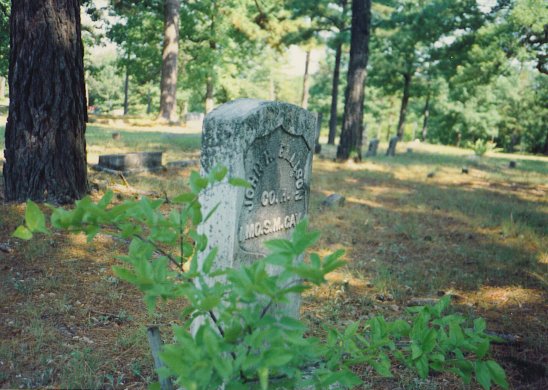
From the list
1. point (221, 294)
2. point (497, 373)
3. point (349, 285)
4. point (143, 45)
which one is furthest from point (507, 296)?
point (143, 45)

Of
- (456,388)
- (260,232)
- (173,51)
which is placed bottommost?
(456,388)

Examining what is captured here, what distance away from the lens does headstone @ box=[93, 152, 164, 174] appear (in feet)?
26.6

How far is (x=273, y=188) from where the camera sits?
3.17m

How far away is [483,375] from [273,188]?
185cm

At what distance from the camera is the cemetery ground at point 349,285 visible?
9.95ft

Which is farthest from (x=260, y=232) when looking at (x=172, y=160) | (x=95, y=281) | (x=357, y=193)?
(x=172, y=160)

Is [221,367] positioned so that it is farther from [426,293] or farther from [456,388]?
[426,293]

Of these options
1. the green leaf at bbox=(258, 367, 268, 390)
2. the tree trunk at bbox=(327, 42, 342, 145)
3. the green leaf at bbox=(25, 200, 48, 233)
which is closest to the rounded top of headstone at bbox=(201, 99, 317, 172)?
the green leaf at bbox=(25, 200, 48, 233)

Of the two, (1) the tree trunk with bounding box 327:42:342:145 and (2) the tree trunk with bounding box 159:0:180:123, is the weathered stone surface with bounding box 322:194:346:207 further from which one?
(1) the tree trunk with bounding box 327:42:342:145

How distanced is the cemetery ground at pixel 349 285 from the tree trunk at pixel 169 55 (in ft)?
37.0

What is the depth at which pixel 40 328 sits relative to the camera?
316cm

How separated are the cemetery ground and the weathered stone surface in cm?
16

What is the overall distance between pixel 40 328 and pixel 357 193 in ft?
24.3

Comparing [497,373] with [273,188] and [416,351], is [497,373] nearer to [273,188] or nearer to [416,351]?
[416,351]
